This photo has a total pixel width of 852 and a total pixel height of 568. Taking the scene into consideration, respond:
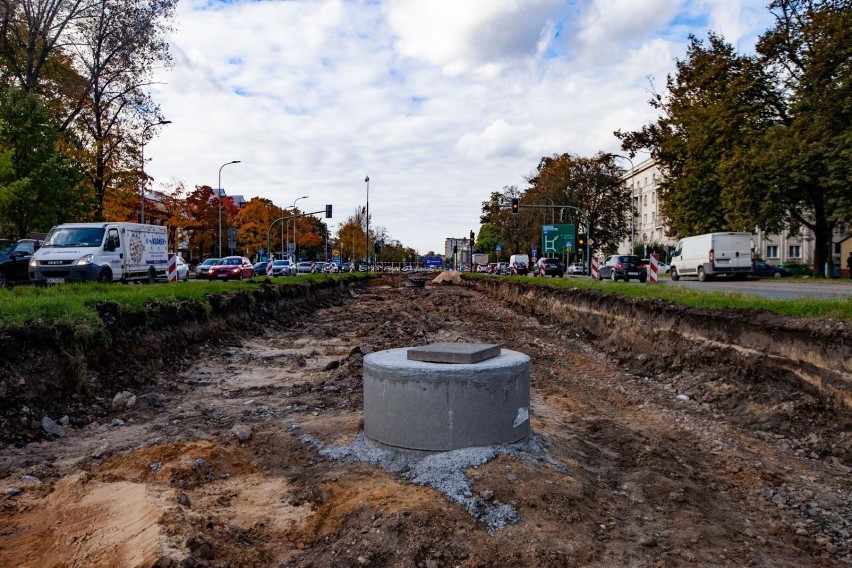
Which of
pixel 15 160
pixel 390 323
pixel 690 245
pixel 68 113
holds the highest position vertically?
pixel 68 113

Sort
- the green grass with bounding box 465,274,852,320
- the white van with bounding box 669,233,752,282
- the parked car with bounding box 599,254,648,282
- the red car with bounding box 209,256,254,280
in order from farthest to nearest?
1. the red car with bounding box 209,256,254,280
2. the parked car with bounding box 599,254,648,282
3. the white van with bounding box 669,233,752,282
4. the green grass with bounding box 465,274,852,320

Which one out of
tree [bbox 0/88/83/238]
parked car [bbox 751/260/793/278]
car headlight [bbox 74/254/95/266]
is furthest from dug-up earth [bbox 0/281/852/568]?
parked car [bbox 751/260/793/278]

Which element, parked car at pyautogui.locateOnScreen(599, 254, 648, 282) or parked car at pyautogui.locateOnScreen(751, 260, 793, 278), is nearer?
parked car at pyautogui.locateOnScreen(599, 254, 648, 282)

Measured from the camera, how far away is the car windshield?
63.5ft

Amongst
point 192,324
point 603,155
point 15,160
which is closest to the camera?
point 192,324

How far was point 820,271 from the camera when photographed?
111ft

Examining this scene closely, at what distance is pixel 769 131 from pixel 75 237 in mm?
30592

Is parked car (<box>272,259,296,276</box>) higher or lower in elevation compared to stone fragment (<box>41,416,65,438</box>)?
higher

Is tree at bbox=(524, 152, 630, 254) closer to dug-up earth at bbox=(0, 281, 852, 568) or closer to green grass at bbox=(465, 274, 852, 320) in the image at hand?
green grass at bbox=(465, 274, 852, 320)

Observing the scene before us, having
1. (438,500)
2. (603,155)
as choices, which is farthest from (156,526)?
(603,155)

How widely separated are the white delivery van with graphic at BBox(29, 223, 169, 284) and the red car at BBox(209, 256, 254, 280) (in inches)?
513

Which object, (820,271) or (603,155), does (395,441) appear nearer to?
(820,271)

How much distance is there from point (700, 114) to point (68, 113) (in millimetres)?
34556

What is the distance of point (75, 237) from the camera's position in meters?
19.6
